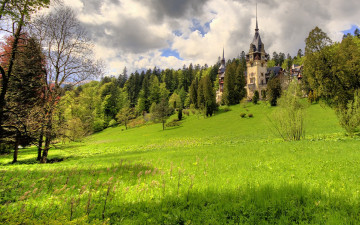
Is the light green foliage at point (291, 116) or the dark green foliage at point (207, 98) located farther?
the dark green foliage at point (207, 98)

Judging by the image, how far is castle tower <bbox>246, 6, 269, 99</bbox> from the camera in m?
80.2

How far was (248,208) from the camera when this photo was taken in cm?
441

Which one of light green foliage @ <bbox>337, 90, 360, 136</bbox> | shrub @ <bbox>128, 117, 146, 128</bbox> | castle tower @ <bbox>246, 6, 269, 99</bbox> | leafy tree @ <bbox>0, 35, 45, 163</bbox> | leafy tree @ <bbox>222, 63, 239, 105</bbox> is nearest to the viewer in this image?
leafy tree @ <bbox>0, 35, 45, 163</bbox>

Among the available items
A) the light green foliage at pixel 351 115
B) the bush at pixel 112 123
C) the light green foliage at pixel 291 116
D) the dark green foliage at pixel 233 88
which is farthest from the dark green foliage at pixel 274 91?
the bush at pixel 112 123

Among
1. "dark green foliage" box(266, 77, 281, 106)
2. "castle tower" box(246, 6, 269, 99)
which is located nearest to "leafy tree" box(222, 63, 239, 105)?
"castle tower" box(246, 6, 269, 99)

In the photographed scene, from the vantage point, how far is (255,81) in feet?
264

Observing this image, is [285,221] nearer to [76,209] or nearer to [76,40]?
[76,209]

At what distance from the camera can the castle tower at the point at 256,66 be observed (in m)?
80.2

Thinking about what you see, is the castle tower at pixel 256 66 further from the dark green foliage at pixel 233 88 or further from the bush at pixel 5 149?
the bush at pixel 5 149

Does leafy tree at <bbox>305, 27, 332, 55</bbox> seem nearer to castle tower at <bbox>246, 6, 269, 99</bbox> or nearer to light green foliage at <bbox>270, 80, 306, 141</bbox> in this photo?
light green foliage at <bbox>270, 80, 306, 141</bbox>

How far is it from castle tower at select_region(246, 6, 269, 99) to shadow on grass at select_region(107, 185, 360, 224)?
264 feet

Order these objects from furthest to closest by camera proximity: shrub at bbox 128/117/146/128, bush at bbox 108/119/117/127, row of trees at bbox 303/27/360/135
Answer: bush at bbox 108/119/117/127
shrub at bbox 128/117/146/128
row of trees at bbox 303/27/360/135

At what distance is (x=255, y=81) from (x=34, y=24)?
83.6 meters

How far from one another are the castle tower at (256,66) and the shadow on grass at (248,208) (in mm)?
80440
